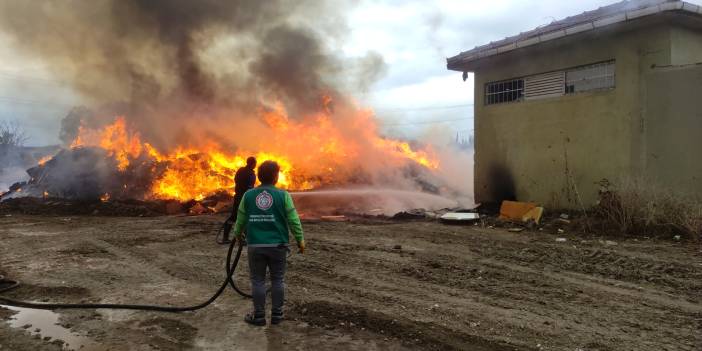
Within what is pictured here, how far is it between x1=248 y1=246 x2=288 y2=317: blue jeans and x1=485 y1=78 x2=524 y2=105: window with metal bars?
9.95m

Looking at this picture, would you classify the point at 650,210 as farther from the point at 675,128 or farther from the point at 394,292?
the point at 394,292

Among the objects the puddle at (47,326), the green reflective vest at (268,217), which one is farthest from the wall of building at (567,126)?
the puddle at (47,326)

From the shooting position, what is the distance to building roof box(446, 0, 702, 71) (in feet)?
30.5

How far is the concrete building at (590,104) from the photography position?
9.66 meters

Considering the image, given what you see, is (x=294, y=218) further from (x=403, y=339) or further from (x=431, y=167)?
(x=431, y=167)

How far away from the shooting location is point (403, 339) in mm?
3977

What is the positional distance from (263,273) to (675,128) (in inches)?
356

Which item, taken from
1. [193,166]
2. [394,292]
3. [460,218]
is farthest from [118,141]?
[394,292]

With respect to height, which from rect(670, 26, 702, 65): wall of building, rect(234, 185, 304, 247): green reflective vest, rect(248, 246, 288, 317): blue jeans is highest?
rect(670, 26, 702, 65): wall of building

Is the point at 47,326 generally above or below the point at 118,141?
below

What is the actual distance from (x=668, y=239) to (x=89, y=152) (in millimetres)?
17664

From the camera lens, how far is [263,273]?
4426 millimetres

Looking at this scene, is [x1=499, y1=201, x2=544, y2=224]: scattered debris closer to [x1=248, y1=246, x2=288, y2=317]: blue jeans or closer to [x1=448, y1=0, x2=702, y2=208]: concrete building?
[x1=448, y1=0, x2=702, y2=208]: concrete building

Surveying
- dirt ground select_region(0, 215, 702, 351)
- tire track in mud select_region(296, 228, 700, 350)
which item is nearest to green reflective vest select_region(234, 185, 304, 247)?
dirt ground select_region(0, 215, 702, 351)
